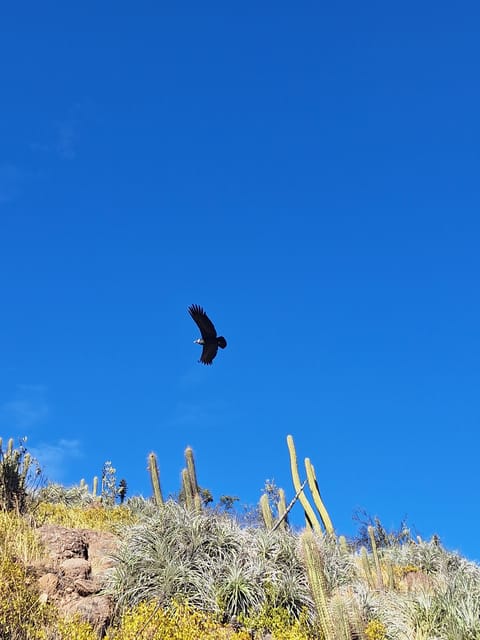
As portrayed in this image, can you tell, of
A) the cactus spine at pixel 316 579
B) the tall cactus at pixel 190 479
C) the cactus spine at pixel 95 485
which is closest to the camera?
the cactus spine at pixel 316 579

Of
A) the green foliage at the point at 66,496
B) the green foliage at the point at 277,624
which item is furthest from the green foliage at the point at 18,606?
the green foliage at the point at 66,496

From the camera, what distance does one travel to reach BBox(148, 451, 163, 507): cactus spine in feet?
44.8

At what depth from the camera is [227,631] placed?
7.71 metres

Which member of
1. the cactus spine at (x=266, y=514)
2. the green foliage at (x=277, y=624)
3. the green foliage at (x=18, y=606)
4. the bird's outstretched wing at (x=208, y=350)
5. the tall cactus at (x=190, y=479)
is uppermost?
the bird's outstretched wing at (x=208, y=350)

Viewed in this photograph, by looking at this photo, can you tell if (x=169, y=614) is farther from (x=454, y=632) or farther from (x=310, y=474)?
(x=310, y=474)

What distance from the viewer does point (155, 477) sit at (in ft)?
46.6

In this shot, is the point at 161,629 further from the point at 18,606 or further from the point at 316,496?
the point at 316,496

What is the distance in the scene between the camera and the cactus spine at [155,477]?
44.8ft

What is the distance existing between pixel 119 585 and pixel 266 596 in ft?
6.85

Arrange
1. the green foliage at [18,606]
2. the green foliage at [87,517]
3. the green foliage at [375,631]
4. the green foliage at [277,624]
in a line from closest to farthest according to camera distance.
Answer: the green foliage at [18,606] < the green foliage at [277,624] < the green foliage at [375,631] < the green foliage at [87,517]

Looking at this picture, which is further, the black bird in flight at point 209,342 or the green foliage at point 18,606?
the black bird in flight at point 209,342

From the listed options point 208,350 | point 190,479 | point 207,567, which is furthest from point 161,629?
point 190,479

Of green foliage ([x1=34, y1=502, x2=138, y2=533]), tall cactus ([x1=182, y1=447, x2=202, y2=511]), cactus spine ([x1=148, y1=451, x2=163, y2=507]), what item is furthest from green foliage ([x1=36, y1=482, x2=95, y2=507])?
tall cactus ([x1=182, y1=447, x2=202, y2=511])

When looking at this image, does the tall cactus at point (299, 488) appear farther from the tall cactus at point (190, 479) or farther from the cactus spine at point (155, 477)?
the cactus spine at point (155, 477)
